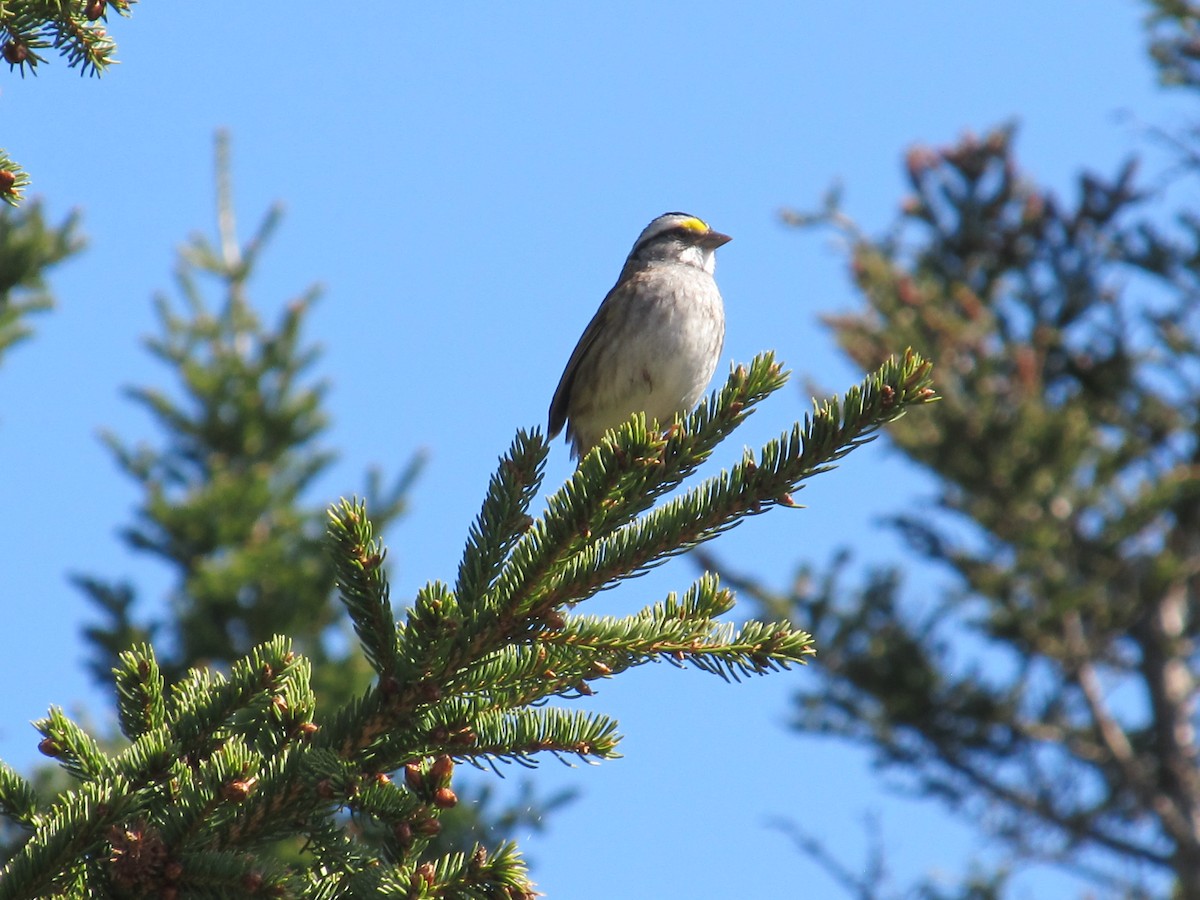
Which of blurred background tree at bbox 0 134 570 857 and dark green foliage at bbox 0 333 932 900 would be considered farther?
blurred background tree at bbox 0 134 570 857

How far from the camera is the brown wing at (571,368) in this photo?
627cm

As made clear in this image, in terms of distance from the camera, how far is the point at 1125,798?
15305 millimetres

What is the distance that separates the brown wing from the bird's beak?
792 mm

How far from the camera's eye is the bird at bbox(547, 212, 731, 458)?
228 inches

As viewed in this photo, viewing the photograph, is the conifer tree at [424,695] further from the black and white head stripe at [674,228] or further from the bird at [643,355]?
the black and white head stripe at [674,228]

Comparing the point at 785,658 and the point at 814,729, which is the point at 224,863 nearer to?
the point at 785,658

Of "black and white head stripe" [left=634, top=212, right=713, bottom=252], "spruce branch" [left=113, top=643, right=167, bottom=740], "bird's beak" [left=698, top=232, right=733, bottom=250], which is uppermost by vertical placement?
"black and white head stripe" [left=634, top=212, right=713, bottom=252]

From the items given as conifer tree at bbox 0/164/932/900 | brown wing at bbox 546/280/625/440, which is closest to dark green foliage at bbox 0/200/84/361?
brown wing at bbox 546/280/625/440

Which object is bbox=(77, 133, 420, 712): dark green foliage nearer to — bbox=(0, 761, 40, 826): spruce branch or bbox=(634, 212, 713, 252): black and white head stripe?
bbox=(634, 212, 713, 252): black and white head stripe

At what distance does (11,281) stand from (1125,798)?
1328 centimetres

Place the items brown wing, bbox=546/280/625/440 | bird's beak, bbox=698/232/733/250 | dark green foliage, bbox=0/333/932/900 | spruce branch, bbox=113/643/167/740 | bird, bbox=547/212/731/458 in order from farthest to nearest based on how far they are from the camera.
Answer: bird's beak, bbox=698/232/733/250
brown wing, bbox=546/280/625/440
bird, bbox=547/212/731/458
spruce branch, bbox=113/643/167/740
dark green foliage, bbox=0/333/932/900

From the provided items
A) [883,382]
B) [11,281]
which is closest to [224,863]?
[883,382]

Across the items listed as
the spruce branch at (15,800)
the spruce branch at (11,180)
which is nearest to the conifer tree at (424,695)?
the spruce branch at (15,800)

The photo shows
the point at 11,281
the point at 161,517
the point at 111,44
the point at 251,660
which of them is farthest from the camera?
the point at 161,517
